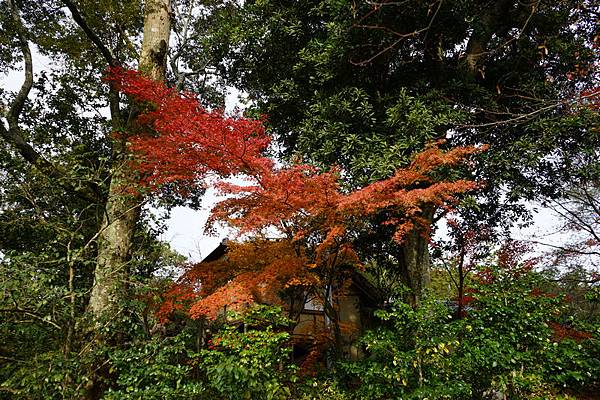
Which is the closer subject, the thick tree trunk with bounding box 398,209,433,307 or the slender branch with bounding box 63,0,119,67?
the slender branch with bounding box 63,0,119,67

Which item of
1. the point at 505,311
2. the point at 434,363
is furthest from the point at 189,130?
the point at 505,311

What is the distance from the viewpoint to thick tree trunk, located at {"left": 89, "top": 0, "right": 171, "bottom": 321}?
15.5 feet

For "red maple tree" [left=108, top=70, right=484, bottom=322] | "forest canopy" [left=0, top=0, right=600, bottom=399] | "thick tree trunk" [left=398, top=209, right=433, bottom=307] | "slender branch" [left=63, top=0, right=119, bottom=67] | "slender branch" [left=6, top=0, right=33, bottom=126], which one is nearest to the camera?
"forest canopy" [left=0, top=0, right=600, bottom=399]

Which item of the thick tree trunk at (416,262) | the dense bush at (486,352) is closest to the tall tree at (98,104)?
the dense bush at (486,352)

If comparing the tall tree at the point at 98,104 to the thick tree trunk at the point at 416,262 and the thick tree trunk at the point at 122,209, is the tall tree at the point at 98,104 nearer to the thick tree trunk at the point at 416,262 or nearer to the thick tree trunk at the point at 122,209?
the thick tree trunk at the point at 122,209

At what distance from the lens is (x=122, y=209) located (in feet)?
20.1

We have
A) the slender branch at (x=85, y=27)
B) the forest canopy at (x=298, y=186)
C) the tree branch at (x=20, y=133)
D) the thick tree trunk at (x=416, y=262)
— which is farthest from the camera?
the thick tree trunk at (x=416, y=262)

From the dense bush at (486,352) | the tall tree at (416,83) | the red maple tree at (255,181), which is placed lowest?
the dense bush at (486,352)

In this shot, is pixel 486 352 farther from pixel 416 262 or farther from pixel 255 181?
pixel 255 181

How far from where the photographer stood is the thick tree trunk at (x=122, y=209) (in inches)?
187

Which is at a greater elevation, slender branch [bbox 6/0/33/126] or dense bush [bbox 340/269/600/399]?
slender branch [bbox 6/0/33/126]

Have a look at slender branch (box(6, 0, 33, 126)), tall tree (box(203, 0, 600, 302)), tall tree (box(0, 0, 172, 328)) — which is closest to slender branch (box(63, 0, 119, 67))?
tall tree (box(0, 0, 172, 328))

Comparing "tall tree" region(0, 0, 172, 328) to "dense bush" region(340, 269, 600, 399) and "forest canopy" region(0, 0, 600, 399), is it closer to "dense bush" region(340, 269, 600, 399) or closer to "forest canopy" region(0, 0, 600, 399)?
"forest canopy" region(0, 0, 600, 399)

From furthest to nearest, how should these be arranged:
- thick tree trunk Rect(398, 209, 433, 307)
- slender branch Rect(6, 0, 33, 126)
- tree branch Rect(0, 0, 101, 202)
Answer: thick tree trunk Rect(398, 209, 433, 307) < slender branch Rect(6, 0, 33, 126) < tree branch Rect(0, 0, 101, 202)
